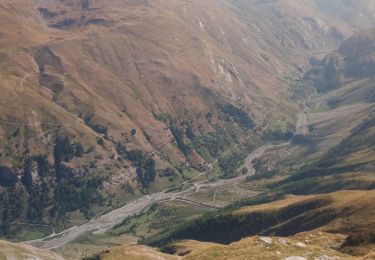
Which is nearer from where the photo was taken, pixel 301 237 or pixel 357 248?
pixel 357 248

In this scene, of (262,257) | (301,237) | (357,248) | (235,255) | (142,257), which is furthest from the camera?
(142,257)

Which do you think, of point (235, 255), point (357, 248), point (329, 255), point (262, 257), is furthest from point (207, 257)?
point (357, 248)

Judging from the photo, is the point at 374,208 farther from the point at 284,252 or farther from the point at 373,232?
the point at 284,252

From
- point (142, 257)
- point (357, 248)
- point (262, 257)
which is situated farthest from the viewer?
point (142, 257)

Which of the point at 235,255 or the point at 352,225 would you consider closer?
the point at 235,255

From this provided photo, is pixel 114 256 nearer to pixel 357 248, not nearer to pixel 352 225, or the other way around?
pixel 352 225

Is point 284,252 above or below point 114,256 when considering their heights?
above

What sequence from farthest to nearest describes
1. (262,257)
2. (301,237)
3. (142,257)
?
(142,257) → (301,237) → (262,257)

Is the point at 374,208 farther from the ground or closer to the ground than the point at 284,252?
closer to the ground

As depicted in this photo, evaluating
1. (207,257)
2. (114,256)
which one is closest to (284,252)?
(207,257)
